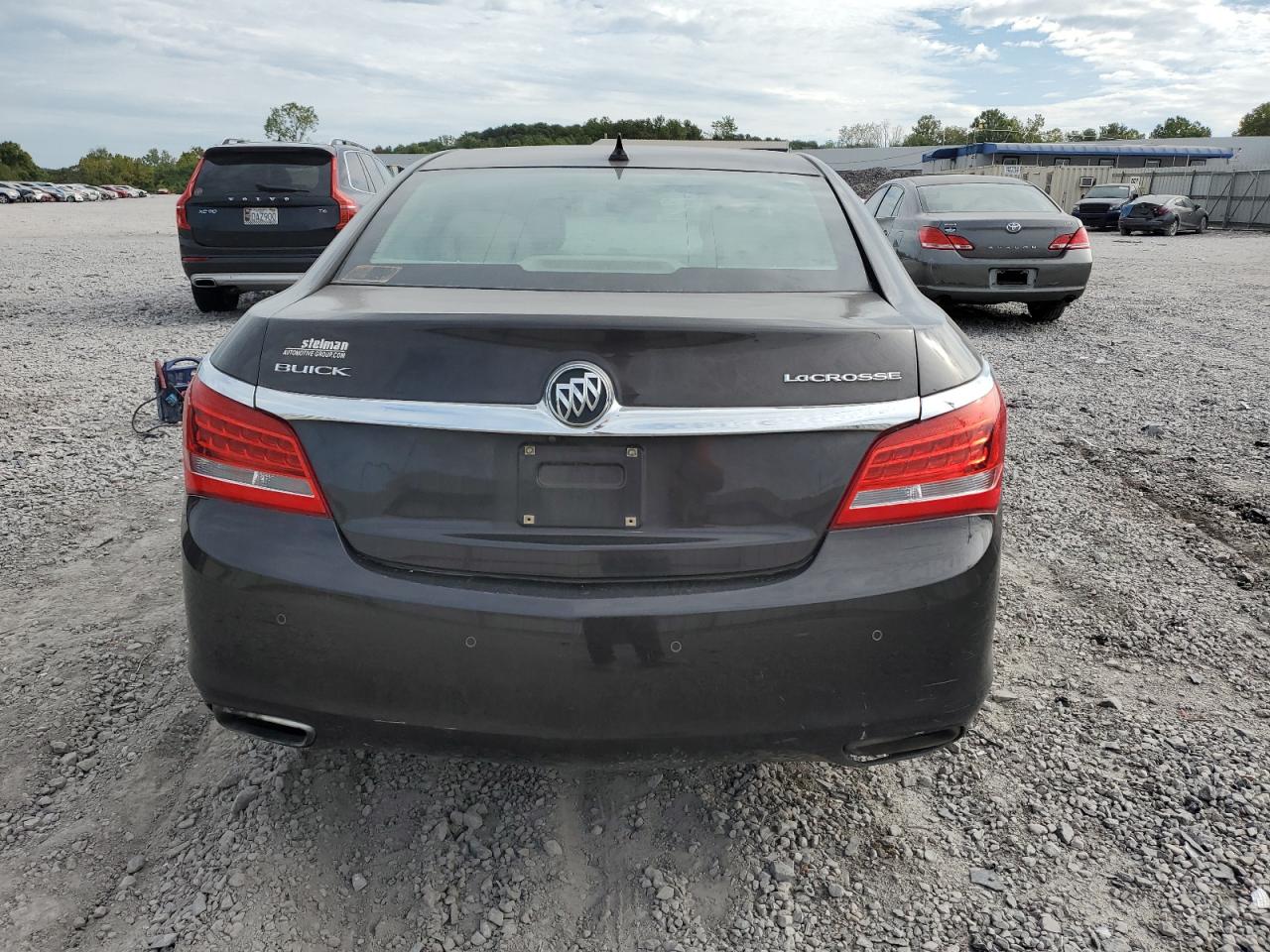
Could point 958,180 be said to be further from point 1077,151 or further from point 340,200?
point 1077,151

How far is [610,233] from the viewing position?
2.77m

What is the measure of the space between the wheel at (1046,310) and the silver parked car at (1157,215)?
23750 mm

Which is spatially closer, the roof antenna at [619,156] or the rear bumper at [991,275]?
the roof antenna at [619,156]

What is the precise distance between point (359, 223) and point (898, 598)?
1790mm

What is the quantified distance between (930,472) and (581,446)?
697 mm

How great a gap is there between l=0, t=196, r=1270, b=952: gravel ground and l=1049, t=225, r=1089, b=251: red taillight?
6826mm

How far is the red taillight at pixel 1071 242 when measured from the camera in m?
10.5

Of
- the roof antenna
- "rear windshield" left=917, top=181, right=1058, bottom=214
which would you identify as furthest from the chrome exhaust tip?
"rear windshield" left=917, top=181, right=1058, bottom=214

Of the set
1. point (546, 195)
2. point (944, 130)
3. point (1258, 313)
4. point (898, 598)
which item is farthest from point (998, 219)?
point (944, 130)

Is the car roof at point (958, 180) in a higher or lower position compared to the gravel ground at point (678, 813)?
higher

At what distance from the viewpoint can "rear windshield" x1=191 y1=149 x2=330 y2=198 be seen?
421 inches

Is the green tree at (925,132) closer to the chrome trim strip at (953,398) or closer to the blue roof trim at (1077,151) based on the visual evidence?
the blue roof trim at (1077,151)

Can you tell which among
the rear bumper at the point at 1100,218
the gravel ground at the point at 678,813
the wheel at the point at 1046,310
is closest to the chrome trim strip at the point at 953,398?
the gravel ground at the point at 678,813

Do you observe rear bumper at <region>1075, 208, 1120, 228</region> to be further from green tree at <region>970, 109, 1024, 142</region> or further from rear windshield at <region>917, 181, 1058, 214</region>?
green tree at <region>970, 109, 1024, 142</region>
